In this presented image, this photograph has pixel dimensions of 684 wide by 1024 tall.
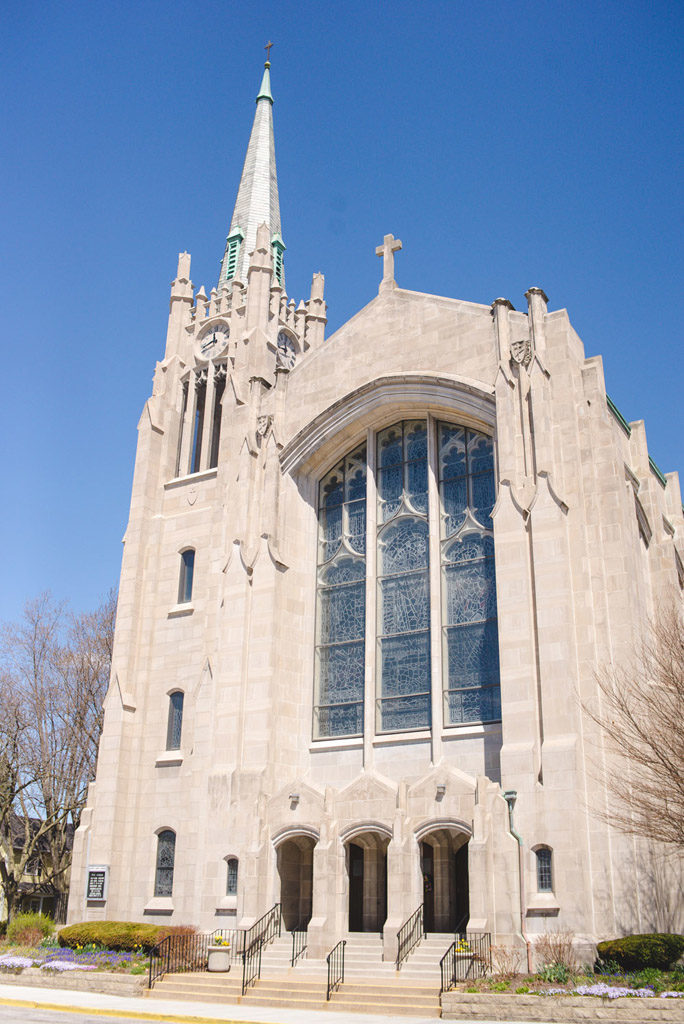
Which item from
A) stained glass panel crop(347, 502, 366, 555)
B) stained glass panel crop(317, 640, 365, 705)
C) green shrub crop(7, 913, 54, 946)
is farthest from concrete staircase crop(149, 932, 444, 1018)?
stained glass panel crop(347, 502, 366, 555)

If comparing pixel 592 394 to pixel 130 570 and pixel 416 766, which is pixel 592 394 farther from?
pixel 130 570

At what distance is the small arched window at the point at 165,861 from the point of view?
25.7m

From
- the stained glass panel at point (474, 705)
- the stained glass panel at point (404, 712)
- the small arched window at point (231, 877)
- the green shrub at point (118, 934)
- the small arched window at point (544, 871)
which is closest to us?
the small arched window at point (544, 871)

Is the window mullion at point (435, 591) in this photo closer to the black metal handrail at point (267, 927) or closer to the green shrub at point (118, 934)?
the black metal handrail at point (267, 927)

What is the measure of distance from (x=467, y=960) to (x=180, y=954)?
729cm

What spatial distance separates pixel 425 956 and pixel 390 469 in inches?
501

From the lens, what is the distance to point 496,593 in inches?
883

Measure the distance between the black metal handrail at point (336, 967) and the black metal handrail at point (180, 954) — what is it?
3.30m

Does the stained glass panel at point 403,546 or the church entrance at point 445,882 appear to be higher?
the stained glass panel at point 403,546

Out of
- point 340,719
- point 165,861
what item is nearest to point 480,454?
point 340,719

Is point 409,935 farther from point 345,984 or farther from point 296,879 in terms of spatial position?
point 296,879

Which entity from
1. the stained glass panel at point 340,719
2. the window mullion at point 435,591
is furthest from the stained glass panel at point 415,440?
the stained glass panel at point 340,719

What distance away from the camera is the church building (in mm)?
19938

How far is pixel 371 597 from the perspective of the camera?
25312 mm
